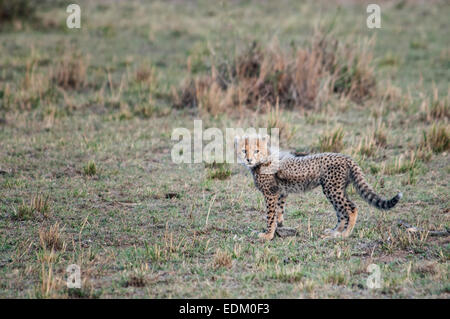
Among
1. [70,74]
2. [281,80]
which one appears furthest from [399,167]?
[70,74]

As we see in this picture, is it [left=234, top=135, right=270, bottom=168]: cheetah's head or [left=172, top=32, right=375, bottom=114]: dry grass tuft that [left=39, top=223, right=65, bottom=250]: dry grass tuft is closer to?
[left=234, top=135, right=270, bottom=168]: cheetah's head

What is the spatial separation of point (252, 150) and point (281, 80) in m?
4.66

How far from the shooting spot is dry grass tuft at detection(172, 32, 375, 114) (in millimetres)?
10117

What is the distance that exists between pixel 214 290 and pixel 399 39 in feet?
38.4

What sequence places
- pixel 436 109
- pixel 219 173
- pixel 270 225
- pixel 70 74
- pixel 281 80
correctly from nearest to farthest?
pixel 270 225
pixel 219 173
pixel 436 109
pixel 281 80
pixel 70 74

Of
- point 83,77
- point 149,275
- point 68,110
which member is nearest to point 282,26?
point 83,77

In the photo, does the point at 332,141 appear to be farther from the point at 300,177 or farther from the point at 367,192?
the point at 367,192

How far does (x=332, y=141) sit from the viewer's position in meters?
8.27

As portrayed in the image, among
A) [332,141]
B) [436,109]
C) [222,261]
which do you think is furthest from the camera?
[436,109]

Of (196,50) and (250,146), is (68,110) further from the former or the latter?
(250,146)

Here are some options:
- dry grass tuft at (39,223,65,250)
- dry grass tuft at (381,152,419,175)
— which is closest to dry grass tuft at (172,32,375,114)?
dry grass tuft at (381,152,419,175)

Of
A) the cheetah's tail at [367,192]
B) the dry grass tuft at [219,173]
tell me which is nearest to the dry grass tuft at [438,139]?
the dry grass tuft at [219,173]

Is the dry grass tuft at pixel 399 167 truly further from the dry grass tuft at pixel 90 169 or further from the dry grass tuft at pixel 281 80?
the dry grass tuft at pixel 90 169

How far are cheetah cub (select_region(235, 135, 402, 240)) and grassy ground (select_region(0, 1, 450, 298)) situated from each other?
0.19 m
